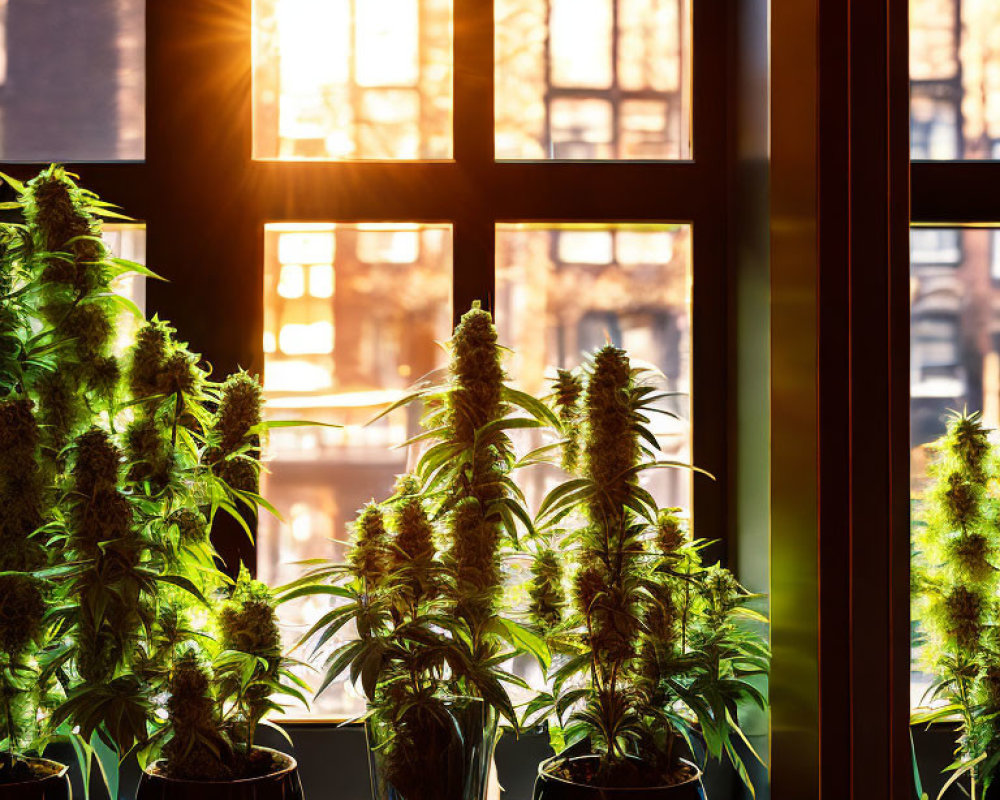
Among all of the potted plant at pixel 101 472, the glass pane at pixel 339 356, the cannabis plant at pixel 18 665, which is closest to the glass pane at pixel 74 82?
the glass pane at pixel 339 356

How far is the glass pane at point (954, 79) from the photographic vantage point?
3.05 ft

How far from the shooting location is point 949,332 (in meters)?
0.96

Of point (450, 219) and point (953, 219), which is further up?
point (450, 219)

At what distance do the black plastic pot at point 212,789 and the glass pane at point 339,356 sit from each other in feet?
1.42

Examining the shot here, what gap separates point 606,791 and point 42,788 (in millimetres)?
687

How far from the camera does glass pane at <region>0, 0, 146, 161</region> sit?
160cm

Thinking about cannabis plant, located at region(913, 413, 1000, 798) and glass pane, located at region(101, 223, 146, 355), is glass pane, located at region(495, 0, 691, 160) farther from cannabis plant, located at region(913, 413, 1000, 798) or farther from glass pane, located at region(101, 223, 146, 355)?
cannabis plant, located at region(913, 413, 1000, 798)

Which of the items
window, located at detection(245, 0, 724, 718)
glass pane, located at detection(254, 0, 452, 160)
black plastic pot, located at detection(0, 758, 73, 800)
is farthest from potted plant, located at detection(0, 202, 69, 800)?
glass pane, located at detection(254, 0, 452, 160)

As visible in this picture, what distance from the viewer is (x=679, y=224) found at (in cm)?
159

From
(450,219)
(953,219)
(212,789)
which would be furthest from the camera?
(450,219)

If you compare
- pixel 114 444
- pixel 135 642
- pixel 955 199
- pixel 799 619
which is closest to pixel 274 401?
pixel 114 444

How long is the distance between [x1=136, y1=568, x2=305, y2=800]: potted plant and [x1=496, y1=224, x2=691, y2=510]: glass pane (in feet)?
2.06

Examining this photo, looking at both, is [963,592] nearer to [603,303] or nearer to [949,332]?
[949,332]

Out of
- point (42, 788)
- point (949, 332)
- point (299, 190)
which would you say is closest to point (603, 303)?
point (299, 190)
